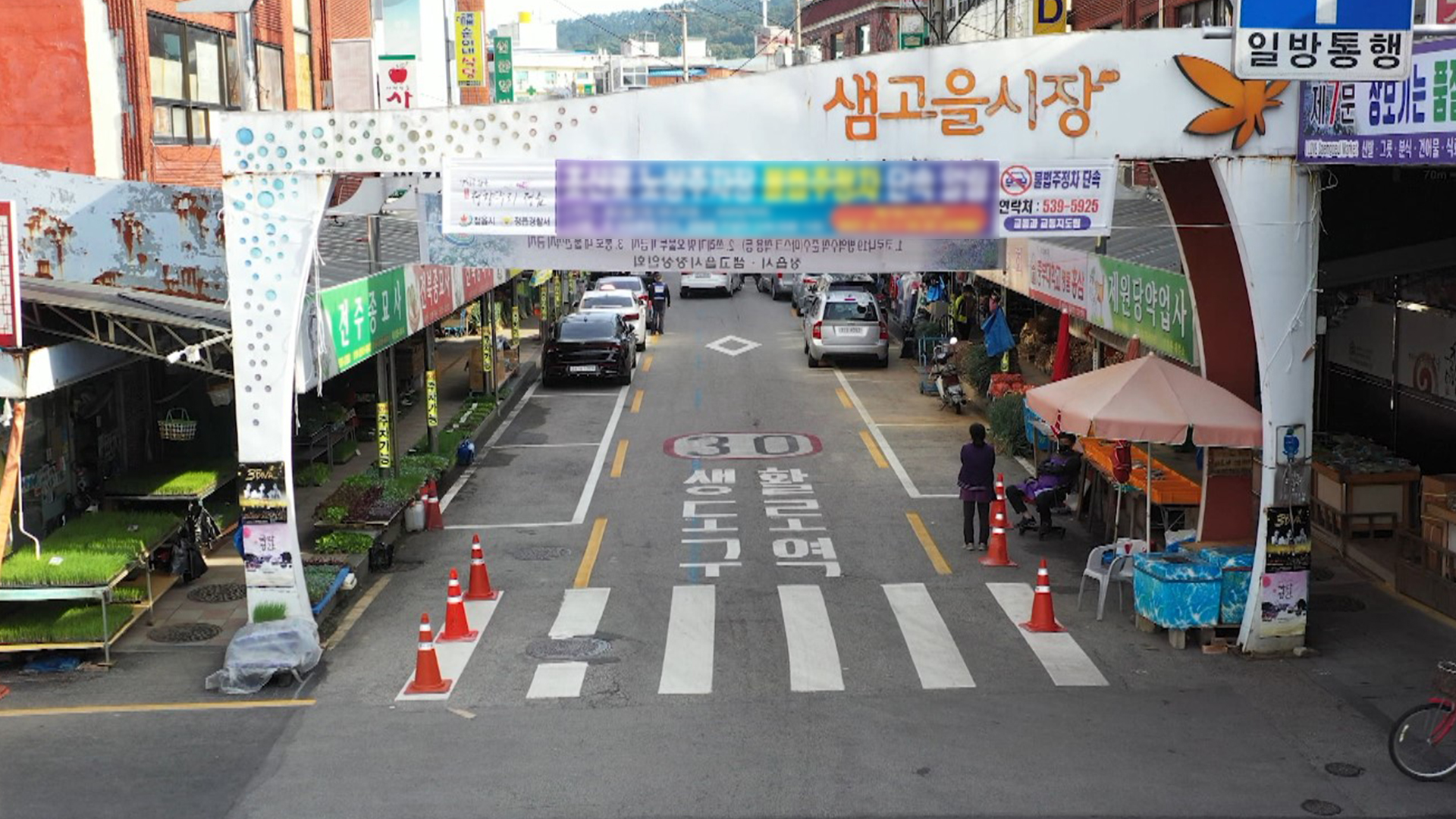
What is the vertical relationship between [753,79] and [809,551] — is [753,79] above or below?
above

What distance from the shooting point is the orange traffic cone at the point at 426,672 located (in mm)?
13141

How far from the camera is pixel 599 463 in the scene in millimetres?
24125

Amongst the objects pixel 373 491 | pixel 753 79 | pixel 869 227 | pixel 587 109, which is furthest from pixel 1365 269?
pixel 373 491

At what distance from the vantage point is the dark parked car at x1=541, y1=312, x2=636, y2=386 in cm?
3209

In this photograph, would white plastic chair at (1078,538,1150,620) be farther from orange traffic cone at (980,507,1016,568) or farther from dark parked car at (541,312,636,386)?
dark parked car at (541,312,636,386)

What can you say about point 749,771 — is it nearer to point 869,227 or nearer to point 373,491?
point 869,227

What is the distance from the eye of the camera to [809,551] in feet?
59.6

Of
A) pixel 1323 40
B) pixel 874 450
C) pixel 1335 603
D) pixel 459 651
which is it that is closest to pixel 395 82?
pixel 874 450

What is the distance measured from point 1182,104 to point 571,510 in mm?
10441

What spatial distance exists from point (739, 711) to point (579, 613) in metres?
3.63

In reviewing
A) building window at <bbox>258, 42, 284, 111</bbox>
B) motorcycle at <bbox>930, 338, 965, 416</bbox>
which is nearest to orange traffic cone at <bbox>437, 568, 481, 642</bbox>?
motorcycle at <bbox>930, 338, 965, 416</bbox>

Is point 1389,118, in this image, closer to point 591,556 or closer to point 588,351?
point 591,556

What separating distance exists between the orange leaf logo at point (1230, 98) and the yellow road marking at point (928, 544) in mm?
6107

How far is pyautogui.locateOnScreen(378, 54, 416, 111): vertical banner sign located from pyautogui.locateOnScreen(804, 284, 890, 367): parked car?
10.5m
